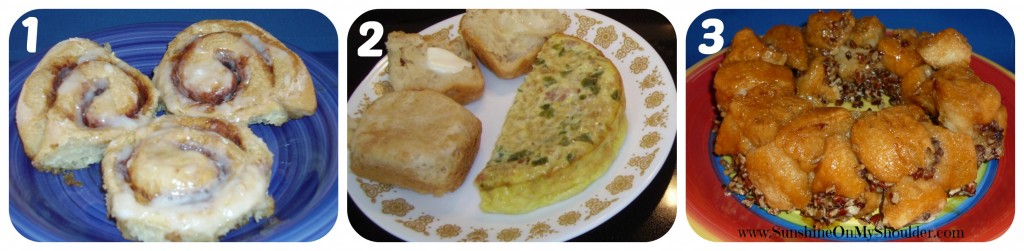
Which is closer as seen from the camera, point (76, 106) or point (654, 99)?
point (76, 106)

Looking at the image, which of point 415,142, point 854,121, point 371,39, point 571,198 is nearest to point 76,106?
point 371,39

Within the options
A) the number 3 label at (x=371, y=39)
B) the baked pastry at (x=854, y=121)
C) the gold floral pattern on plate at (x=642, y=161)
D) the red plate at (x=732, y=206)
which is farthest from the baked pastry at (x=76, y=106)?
the baked pastry at (x=854, y=121)

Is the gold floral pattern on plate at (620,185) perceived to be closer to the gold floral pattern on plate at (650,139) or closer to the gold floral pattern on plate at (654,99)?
the gold floral pattern on plate at (650,139)

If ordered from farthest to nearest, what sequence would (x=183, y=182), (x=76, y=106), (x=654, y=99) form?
(x=654, y=99) < (x=76, y=106) < (x=183, y=182)

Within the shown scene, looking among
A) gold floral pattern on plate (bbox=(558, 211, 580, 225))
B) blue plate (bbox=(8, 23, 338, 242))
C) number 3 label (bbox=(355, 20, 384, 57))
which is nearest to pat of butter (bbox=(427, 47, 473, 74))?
number 3 label (bbox=(355, 20, 384, 57))

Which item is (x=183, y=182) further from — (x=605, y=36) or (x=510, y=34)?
(x=605, y=36)

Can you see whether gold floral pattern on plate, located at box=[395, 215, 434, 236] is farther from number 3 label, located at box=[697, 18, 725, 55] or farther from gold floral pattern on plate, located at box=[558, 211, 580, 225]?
number 3 label, located at box=[697, 18, 725, 55]

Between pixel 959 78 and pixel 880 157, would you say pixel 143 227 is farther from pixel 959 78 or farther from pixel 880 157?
pixel 959 78

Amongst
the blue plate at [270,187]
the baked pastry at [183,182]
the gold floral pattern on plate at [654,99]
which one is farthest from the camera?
the gold floral pattern on plate at [654,99]
